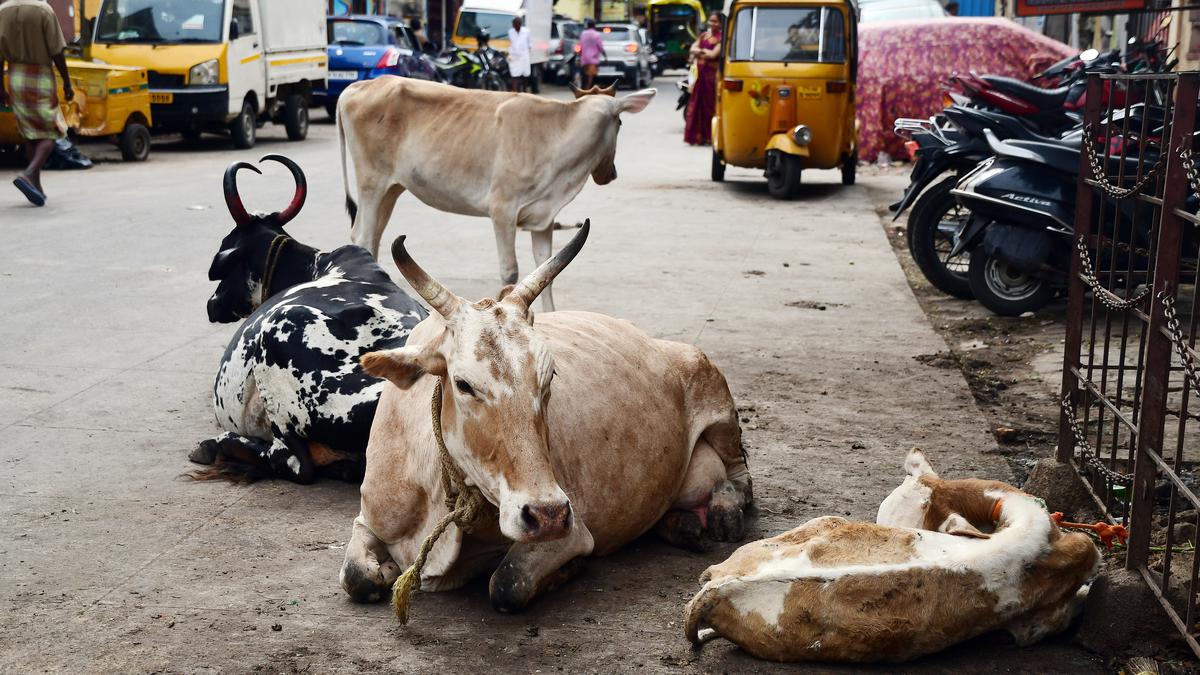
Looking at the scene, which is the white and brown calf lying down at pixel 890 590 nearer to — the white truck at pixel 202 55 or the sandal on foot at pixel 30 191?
the sandal on foot at pixel 30 191

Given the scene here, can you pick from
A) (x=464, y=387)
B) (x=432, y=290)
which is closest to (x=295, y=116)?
Answer: (x=432, y=290)

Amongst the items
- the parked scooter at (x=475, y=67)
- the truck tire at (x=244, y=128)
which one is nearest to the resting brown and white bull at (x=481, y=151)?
the truck tire at (x=244, y=128)

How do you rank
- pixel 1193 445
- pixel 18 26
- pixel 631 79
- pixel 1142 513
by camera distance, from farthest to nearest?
pixel 631 79, pixel 18 26, pixel 1193 445, pixel 1142 513

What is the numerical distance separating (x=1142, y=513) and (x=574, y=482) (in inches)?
60.5

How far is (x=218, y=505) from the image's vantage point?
15.5 feet

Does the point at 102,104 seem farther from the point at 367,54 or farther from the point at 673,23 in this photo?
the point at 673,23

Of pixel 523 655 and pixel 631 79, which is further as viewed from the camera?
pixel 631 79

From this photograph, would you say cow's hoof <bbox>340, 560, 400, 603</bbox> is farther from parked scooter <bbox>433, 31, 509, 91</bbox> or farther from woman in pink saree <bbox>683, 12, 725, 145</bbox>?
parked scooter <bbox>433, 31, 509, 91</bbox>

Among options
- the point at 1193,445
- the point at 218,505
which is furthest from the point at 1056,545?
the point at 218,505

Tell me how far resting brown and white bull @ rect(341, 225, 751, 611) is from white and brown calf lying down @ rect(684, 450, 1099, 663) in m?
0.50

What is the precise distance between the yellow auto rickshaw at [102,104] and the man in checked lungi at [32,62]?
135 centimetres

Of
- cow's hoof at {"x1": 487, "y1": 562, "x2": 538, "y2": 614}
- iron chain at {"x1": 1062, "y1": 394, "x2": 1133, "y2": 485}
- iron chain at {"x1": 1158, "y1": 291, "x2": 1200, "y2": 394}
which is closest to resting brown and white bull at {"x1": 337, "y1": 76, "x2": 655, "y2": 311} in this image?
iron chain at {"x1": 1062, "y1": 394, "x2": 1133, "y2": 485}

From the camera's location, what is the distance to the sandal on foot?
38.7 feet

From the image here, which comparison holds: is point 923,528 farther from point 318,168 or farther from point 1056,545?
Result: point 318,168
